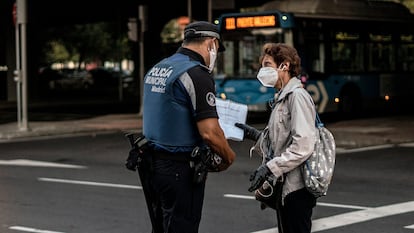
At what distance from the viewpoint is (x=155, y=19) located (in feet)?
121

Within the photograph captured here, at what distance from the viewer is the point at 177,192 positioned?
14.5 feet

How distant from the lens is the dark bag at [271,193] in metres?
4.54

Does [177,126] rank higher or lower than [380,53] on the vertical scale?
lower

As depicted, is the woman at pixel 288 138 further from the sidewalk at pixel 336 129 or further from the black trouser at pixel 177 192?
the sidewalk at pixel 336 129

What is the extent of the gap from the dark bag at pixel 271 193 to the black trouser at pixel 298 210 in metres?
0.06

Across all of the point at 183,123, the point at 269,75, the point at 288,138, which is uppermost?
the point at 269,75

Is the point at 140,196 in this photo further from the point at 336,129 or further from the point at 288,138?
the point at 336,129

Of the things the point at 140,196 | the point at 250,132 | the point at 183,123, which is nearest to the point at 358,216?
the point at 140,196

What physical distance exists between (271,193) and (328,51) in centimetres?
1664

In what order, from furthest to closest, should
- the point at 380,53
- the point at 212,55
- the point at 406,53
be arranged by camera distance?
1. the point at 406,53
2. the point at 380,53
3. the point at 212,55

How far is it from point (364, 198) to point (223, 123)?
16.0 feet

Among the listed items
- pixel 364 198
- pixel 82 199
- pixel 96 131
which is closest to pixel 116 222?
pixel 82 199

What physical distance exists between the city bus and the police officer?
1485 centimetres

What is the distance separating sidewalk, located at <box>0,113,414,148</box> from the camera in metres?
16.0
